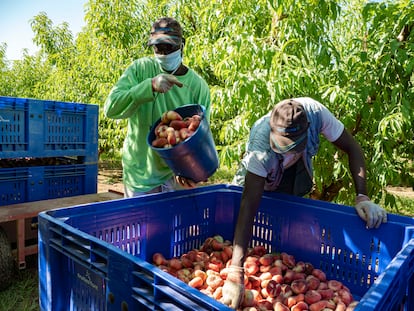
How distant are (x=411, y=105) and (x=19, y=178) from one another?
2939mm

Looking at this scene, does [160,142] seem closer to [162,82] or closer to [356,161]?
[162,82]

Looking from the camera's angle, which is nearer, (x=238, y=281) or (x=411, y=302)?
(x=411, y=302)

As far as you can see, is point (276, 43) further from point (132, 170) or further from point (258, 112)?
point (132, 170)

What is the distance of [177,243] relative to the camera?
6.51ft

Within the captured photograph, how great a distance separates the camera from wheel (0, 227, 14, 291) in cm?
267

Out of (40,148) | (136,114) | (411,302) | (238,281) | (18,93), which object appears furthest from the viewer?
(18,93)

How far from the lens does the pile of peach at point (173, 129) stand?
1779 millimetres

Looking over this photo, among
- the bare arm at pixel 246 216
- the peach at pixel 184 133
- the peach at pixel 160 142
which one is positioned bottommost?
the bare arm at pixel 246 216

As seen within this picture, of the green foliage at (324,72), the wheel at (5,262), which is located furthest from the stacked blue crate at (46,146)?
the green foliage at (324,72)

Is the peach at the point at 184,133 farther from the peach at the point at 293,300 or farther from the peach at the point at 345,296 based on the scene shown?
the peach at the point at 345,296

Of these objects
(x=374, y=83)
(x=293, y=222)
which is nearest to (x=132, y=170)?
(x=293, y=222)

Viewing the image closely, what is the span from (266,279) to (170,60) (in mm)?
1209

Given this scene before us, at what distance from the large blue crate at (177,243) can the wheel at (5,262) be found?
4.70ft

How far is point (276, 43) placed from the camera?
9.68ft
